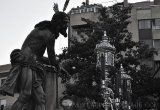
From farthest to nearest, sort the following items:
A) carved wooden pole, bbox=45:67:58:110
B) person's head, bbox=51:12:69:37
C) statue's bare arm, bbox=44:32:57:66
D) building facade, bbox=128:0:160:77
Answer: building facade, bbox=128:0:160:77 < person's head, bbox=51:12:69:37 < carved wooden pole, bbox=45:67:58:110 < statue's bare arm, bbox=44:32:57:66

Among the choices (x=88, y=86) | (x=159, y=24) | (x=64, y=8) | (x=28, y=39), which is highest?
(x=159, y=24)

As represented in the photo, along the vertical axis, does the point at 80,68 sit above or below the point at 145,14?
below

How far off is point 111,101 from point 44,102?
29.5 feet

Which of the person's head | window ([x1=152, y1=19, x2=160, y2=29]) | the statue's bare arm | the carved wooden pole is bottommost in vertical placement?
the carved wooden pole

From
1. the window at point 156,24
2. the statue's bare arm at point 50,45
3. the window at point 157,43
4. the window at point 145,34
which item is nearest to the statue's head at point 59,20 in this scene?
the statue's bare arm at point 50,45

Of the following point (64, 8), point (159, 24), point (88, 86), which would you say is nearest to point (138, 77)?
point (88, 86)

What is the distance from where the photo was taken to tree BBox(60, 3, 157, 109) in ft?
104

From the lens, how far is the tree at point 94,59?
3158 centimetres

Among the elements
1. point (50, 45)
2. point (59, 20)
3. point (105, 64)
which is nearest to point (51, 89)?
point (50, 45)

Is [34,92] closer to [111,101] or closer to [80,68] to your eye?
[111,101]

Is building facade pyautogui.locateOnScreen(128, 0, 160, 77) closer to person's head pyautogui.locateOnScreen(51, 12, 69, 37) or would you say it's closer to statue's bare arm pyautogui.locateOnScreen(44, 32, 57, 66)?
person's head pyautogui.locateOnScreen(51, 12, 69, 37)

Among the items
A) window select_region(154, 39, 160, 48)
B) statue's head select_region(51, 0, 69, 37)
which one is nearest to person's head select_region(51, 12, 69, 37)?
statue's head select_region(51, 0, 69, 37)

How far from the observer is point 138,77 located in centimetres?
3203

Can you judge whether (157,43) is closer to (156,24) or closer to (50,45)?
(156,24)
